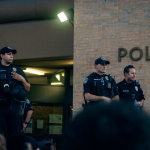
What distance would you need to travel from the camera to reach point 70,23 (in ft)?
28.0

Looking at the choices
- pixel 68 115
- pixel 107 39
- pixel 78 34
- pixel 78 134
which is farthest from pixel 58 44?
pixel 78 134

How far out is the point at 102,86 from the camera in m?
4.61

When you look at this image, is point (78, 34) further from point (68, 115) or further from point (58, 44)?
point (68, 115)

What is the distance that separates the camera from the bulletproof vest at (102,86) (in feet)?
15.1

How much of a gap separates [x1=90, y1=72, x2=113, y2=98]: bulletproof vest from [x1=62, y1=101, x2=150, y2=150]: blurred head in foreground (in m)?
3.83

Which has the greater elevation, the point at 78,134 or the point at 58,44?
the point at 58,44

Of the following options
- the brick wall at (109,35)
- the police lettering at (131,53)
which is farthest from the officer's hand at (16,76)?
the police lettering at (131,53)

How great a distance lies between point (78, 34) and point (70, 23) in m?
1.20

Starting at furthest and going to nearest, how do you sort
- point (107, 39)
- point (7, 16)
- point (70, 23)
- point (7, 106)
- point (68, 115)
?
point (68, 115) < point (7, 16) < point (70, 23) < point (107, 39) < point (7, 106)

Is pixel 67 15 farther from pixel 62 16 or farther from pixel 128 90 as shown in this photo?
pixel 128 90

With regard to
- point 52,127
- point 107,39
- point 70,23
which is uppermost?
point 70,23

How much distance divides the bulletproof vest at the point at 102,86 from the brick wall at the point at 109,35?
235 centimetres

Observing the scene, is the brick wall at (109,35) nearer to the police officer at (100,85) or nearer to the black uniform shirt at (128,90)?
the black uniform shirt at (128,90)

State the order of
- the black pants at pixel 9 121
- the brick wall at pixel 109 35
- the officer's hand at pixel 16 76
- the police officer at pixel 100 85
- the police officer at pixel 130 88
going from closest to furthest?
1. the black pants at pixel 9 121
2. the officer's hand at pixel 16 76
3. the police officer at pixel 100 85
4. the police officer at pixel 130 88
5. the brick wall at pixel 109 35
